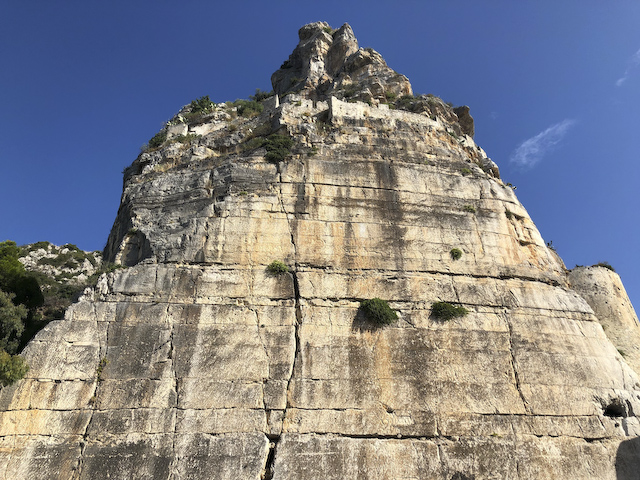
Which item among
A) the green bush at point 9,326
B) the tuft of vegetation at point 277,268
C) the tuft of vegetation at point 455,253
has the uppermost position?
the tuft of vegetation at point 455,253

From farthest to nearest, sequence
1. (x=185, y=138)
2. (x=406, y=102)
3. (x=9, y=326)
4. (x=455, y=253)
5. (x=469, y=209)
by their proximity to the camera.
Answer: (x=406, y=102), (x=185, y=138), (x=469, y=209), (x=455, y=253), (x=9, y=326)

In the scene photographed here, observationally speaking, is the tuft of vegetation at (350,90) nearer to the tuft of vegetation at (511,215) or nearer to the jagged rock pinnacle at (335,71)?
the jagged rock pinnacle at (335,71)

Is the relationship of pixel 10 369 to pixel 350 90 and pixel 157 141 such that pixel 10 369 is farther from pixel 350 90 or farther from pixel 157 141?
pixel 350 90

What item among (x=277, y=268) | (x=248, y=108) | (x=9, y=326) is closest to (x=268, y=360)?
(x=277, y=268)

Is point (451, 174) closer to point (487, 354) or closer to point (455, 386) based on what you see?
point (487, 354)

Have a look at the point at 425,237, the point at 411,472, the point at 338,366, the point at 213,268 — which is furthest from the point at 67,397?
the point at 425,237

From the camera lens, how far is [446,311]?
42.2 feet

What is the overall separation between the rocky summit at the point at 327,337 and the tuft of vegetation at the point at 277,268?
72mm

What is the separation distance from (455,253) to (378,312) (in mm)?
3924

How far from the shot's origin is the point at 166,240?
13.7 m

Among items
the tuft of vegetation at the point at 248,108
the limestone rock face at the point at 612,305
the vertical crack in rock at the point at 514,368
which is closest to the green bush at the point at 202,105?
the tuft of vegetation at the point at 248,108

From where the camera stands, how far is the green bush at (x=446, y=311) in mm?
12859

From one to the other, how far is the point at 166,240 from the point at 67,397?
540cm

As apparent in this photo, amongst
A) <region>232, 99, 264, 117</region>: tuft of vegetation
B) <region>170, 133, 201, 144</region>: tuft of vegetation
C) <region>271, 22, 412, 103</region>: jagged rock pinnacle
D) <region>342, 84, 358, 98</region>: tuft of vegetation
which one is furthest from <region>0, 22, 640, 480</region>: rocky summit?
<region>271, 22, 412, 103</region>: jagged rock pinnacle
